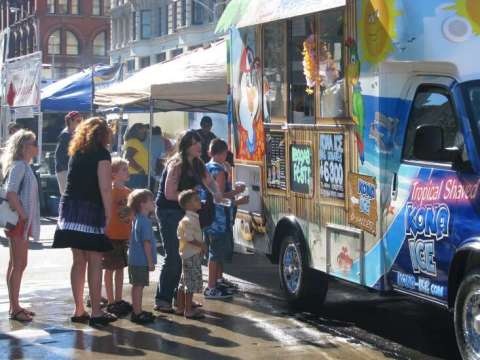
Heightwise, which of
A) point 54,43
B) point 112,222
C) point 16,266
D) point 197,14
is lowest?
point 16,266

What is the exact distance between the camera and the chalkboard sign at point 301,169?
29.0ft

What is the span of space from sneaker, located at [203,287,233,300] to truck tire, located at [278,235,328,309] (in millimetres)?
787

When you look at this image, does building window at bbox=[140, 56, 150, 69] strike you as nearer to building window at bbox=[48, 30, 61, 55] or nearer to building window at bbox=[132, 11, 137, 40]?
building window at bbox=[132, 11, 137, 40]

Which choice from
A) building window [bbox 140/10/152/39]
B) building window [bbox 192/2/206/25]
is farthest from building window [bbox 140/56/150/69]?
building window [bbox 192/2/206/25]

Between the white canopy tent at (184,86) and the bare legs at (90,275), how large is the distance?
5.94m

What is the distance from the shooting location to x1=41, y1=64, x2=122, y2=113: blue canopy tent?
2169 cm

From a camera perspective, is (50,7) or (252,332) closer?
(252,332)

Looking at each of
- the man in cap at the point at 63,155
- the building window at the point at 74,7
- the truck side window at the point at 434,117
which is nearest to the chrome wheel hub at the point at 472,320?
the truck side window at the point at 434,117

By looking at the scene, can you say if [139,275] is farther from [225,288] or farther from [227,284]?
[227,284]

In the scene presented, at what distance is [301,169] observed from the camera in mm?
9008

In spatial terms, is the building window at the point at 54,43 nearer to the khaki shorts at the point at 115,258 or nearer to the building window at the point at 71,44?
the building window at the point at 71,44

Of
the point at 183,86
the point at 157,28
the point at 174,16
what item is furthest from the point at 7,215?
the point at 157,28

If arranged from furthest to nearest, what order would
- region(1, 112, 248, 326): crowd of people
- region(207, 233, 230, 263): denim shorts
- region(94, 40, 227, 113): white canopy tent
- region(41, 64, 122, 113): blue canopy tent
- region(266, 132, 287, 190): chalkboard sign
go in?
region(41, 64, 122, 113): blue canopy tent
region(94, 40, 227, 113): white canopy tent
region(207, 233, 230, 263): denim shorts
region(266, 132, 287, 190): chalkboard sign
region(1, 112, 248, 326): crowd of people

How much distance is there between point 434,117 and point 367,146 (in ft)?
2.41
